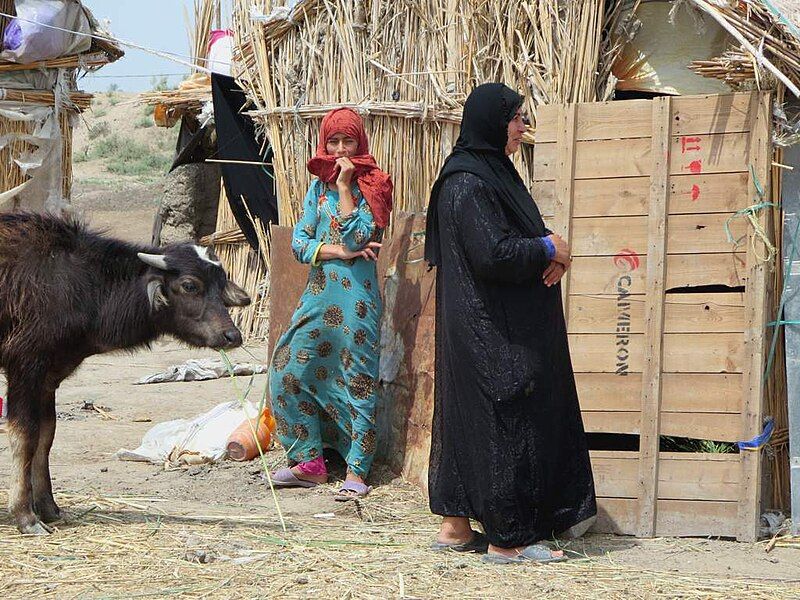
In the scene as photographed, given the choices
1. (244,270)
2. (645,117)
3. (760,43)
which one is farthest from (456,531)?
(244,270)

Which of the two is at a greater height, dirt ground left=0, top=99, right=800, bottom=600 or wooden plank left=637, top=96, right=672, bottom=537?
wooden plank left=637, top=96, right=672, bottom=537

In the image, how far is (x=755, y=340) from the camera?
5223mm

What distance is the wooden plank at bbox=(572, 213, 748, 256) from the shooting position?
17.4ft

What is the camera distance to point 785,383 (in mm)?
5449

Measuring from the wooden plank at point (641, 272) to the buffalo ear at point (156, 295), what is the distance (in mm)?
2000

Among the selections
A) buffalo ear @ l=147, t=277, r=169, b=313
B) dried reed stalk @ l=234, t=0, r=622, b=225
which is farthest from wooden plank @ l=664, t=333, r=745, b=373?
buffalo ear @ l=147, t=277, r=169, b=313

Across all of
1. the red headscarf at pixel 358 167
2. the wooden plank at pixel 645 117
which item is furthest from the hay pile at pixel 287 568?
the wooden plank at pixel 645 117

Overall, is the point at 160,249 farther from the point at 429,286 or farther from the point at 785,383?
the point at 785,383

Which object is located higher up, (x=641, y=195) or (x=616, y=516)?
(x=641, y=195)

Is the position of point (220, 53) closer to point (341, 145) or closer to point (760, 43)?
point (341, 145)

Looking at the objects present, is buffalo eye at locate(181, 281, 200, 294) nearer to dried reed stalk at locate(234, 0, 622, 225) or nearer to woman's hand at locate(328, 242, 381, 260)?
woman's hand at locate(328, 242, 381, 260)

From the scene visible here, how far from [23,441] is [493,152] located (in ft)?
8.37

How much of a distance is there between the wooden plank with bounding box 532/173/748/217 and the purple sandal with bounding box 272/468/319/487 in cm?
212

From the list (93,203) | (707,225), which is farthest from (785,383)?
(93,203)
